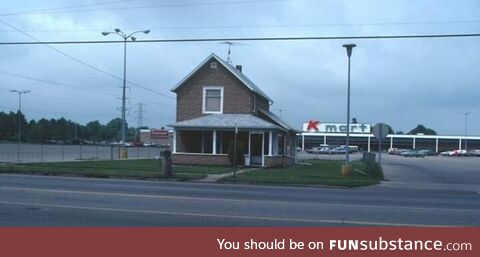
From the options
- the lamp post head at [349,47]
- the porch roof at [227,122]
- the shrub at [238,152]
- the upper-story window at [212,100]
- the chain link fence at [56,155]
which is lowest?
the chain link fence at [56,155]

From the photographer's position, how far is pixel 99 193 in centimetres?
1694

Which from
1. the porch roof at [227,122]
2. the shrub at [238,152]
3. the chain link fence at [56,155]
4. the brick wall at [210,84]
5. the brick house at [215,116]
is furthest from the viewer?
the chain link fence at [56,155]

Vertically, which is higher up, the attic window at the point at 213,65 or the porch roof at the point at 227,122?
the attic window at the point at 213,65

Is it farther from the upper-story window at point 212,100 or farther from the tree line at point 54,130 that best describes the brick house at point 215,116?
the tree line at point 54,130

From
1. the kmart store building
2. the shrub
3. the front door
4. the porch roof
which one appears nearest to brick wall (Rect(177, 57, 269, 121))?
the porch roof

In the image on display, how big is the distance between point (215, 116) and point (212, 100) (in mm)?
1486

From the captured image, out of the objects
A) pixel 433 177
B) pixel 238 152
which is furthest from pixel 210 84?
pixel 433 177

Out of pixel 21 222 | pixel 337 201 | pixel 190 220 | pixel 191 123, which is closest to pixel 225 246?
pixel 190 220

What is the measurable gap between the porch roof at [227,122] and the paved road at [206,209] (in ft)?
60.5

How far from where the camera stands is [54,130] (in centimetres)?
12862

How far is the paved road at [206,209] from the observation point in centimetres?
1148

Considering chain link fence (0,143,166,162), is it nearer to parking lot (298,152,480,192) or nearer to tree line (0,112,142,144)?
parking lot (298,152,480,192)

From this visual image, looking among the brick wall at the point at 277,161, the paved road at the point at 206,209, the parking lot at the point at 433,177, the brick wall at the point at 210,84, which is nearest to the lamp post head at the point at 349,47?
the parking lot at the point at 433,177

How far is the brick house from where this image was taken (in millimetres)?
37500
